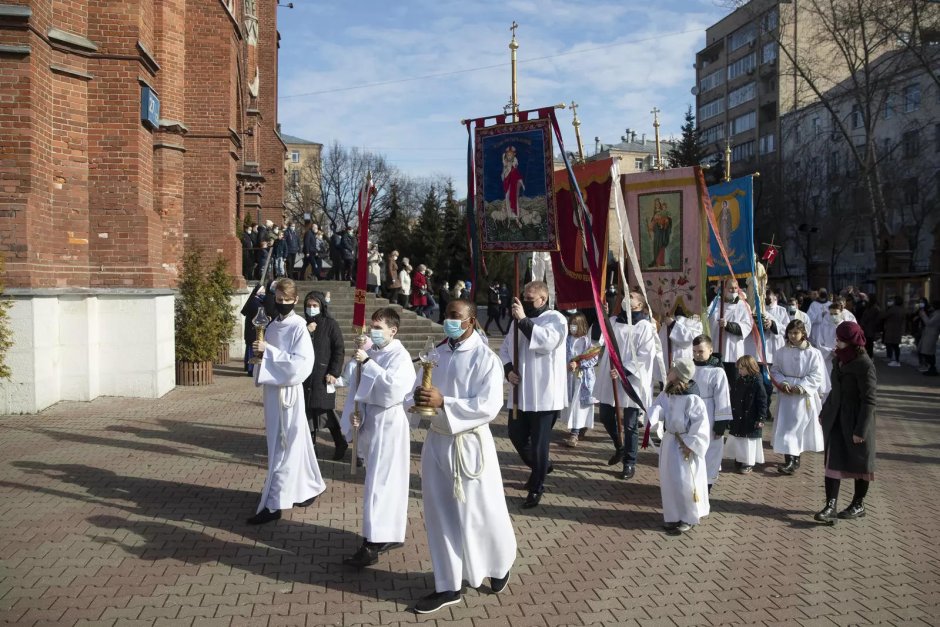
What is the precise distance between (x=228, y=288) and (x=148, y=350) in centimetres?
335

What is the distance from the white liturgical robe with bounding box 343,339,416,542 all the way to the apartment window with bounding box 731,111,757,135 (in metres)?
64.8

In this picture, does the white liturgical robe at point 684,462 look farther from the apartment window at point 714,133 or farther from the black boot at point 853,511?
the apartment window at point 714,133

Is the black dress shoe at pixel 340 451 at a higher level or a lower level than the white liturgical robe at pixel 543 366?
lower

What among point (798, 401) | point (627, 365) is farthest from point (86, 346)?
point (798, 401)

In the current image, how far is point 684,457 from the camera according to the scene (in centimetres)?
686

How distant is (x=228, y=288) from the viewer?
15477 mm

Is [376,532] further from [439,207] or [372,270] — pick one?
[439,207]

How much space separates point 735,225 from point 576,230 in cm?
398

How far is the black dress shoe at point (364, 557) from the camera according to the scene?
5668 mm

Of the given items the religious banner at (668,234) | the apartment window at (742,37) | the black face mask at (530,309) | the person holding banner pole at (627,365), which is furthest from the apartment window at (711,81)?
the black face mask at (530,309)

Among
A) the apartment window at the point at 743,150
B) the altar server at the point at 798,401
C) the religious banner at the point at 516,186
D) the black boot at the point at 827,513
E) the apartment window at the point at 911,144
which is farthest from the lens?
the apartment window at the point at 743,150

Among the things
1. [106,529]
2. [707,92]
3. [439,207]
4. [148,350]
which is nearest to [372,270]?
[148,350]

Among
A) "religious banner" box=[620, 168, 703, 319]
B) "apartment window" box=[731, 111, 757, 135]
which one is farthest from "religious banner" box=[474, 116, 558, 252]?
"apartment window" box=[731, 111, 757, 135]

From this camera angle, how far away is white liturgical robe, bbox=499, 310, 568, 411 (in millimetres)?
7445
